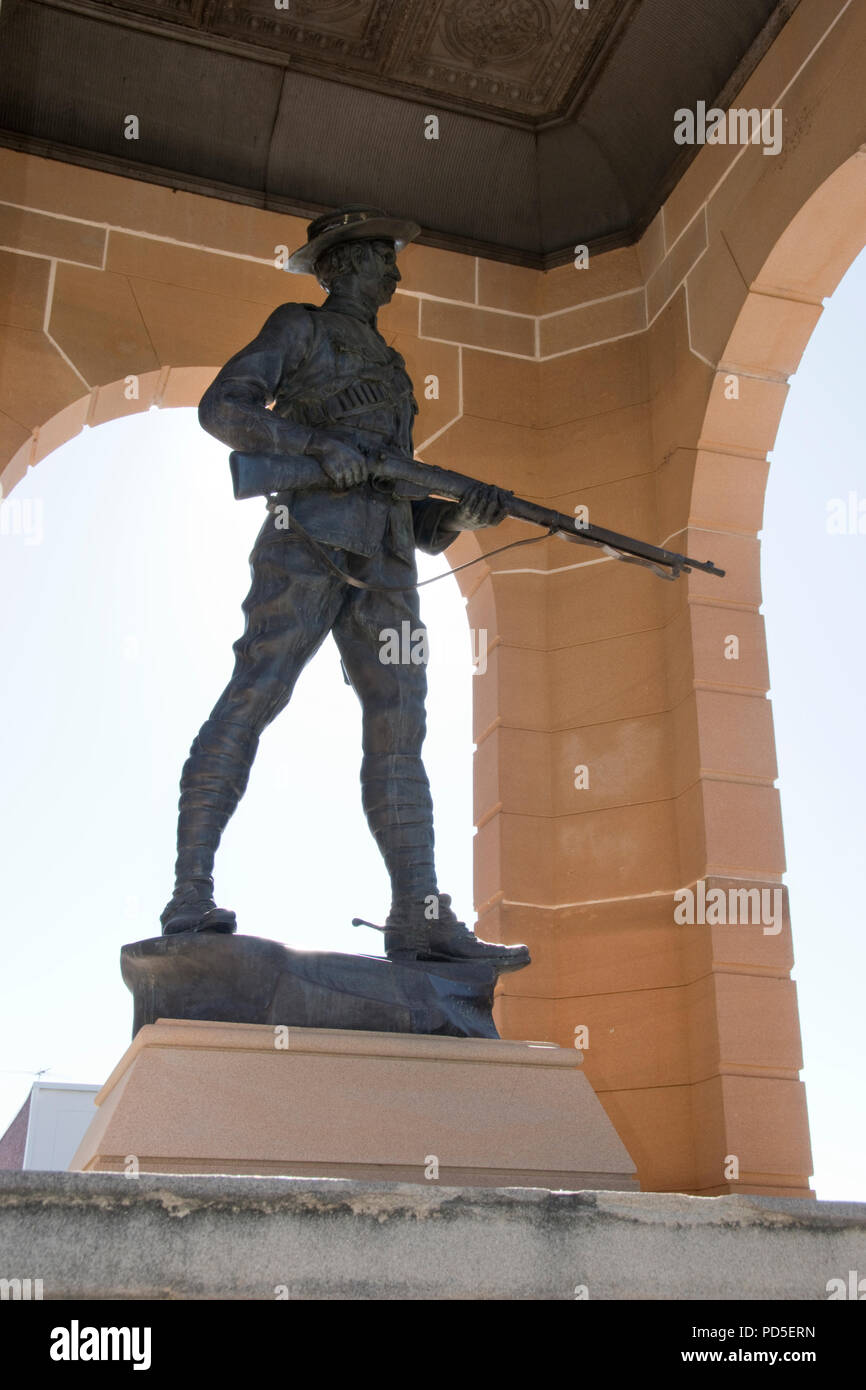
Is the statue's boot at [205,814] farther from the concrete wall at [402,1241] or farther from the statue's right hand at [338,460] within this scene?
the concrete wall at [402,1241]

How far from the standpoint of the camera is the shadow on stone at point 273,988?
130 inches

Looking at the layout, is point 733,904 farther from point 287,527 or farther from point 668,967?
point 287,527

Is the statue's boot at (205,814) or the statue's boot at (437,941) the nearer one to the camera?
the statue's boot at (205,814)

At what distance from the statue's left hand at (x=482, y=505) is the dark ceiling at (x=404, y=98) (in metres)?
2.98

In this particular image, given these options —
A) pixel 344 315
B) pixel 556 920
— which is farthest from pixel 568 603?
pixel 344 315

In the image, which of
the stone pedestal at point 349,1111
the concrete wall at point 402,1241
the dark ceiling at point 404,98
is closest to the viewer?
the concrete wall at point 402,1241

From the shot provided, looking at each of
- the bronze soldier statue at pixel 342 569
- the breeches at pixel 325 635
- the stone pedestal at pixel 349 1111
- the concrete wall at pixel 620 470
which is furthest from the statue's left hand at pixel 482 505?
the concrete wall at pixel 620 470

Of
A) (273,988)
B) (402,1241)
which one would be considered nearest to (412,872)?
(273,988)

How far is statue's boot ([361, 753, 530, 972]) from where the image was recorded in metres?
3.69

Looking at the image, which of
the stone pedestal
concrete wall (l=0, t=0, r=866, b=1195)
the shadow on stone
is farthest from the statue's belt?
concrete wall (l=0, t=0, r=866, b=1195)

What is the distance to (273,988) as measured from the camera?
Result: 3.32 m

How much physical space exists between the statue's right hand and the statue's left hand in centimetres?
35

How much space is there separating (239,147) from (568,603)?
2.63m

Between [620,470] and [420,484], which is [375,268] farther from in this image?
[620,470]
